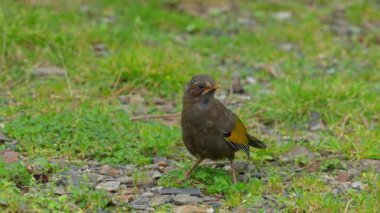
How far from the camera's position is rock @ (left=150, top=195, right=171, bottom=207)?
594cm

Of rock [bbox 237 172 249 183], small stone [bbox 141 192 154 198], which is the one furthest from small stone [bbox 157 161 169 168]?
small stone [bbox 141 192 154 198]

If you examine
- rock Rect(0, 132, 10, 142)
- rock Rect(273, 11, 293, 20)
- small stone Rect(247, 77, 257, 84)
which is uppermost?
rock Rect(0, 132, 10, 142)

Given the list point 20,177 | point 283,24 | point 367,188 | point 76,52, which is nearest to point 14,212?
point 20,177

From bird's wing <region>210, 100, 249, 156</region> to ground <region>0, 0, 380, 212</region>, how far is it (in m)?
0.25

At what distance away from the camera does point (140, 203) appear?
5.95 meters

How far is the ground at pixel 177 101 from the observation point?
614cm

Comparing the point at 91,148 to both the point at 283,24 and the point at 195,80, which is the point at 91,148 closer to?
the point at 195,80

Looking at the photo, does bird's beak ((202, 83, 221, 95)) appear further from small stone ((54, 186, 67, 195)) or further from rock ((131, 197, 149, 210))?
small stone ((54, 186, 67, 195))

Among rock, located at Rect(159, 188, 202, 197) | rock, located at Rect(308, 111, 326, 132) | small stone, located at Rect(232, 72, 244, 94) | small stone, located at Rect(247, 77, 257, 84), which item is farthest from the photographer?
small stone, located at Rect(247, 77, 257, 84)

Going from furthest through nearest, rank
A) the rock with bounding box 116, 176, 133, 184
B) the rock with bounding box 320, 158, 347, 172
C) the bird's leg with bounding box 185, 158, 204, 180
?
the rock with bounding box 320, 158, 347, 172 → the bird's leg with bounding box 185, 158, 204, 180 → the rock with bounding box 116, 176, 133, 184

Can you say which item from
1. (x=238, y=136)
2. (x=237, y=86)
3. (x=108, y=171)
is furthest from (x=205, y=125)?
(x=237, y=86)

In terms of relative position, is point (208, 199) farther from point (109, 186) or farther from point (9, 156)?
point (9, 156)

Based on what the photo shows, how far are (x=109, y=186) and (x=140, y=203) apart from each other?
1.14 feet

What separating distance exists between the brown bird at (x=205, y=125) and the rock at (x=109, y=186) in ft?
1.78
